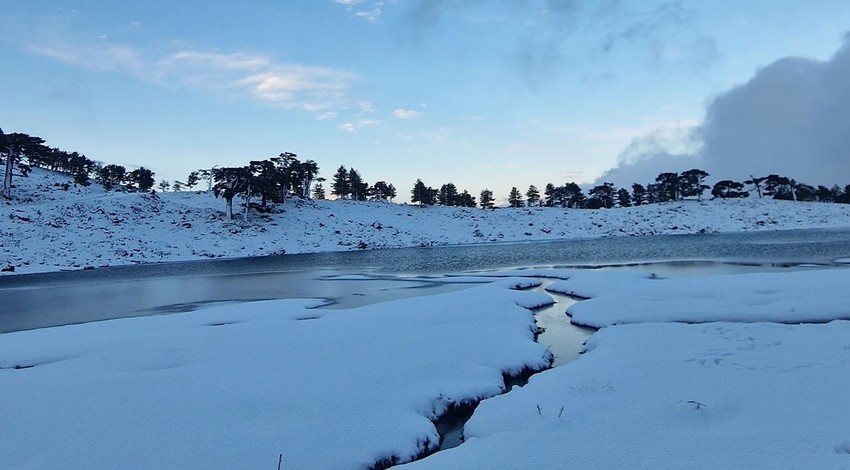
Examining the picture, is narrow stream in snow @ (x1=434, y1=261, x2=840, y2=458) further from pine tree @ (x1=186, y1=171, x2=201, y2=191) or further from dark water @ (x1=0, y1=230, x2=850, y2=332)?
pine tree @ (x1=186, y1=171, x2=201, y2=191)

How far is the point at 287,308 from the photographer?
22266mm

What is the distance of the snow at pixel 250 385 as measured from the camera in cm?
775

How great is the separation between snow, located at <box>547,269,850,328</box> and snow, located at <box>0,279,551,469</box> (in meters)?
4.08

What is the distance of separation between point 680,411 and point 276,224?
78873 millimetres

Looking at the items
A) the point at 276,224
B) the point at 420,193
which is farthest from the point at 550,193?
the point at 276,224

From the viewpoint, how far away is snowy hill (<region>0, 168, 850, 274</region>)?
56750 mm

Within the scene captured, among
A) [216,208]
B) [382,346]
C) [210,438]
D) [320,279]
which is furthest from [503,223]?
[210,438]

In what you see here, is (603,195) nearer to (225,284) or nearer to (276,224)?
(276,224)

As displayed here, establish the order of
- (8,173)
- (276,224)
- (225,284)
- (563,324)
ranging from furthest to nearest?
(276,224) → (8,173) → (225,284) → (563,324)

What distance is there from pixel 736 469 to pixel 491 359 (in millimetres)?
7040

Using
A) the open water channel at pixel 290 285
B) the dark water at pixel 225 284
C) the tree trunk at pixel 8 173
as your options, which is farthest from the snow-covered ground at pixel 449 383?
the tree trunk at pixel 8 173

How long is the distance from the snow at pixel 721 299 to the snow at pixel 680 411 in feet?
11.7

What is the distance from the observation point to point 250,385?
35.3ft

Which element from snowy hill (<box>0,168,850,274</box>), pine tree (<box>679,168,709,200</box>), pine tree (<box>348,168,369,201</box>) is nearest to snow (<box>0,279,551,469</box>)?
snowy hill (<box>0,168,850,274</box>)
